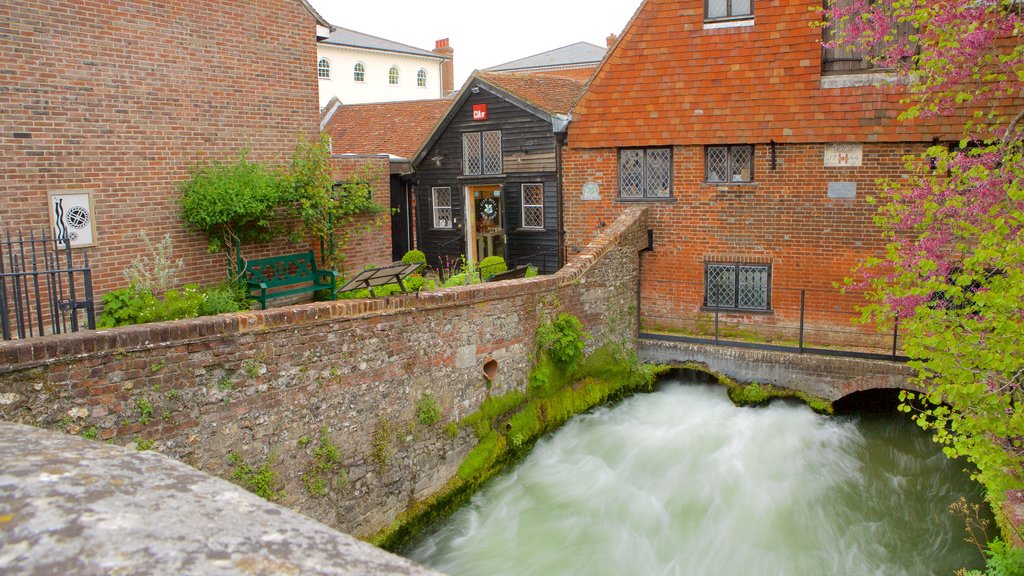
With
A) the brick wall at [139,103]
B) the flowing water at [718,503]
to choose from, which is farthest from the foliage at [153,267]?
the flowing water at [718,503]

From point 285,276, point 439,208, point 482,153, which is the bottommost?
point 285,276

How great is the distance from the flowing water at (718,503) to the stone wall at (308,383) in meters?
1.14

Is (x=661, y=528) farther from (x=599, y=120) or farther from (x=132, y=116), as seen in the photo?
(x=132, y=116)

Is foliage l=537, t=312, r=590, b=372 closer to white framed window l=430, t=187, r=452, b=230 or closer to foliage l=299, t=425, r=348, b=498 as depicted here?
foliage l=299, t=425, r=348, b=498

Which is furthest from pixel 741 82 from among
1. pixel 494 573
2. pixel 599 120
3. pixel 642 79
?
pixel 494 573

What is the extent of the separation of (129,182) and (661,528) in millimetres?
8921

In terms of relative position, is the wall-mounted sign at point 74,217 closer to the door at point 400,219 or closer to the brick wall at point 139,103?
the brick wall at point 139,103

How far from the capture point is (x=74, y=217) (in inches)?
423

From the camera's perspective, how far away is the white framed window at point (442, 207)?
19125 mm

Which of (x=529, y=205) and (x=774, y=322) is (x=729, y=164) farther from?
(x=529, y=205)

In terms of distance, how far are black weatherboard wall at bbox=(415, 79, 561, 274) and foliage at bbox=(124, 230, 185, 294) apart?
25.0 ft

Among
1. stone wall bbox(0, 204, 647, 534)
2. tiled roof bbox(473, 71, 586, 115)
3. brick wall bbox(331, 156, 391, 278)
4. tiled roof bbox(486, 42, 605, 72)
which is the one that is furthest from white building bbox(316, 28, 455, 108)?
stone wall bbox(0, 204, 647, 534)

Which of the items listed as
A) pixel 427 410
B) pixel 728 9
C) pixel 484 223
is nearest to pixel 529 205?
pixel 484 223

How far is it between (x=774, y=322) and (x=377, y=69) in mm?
35783
